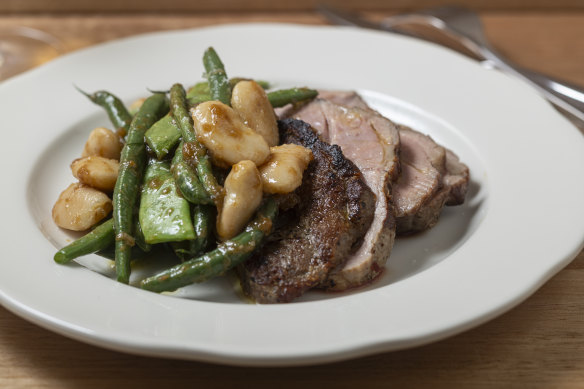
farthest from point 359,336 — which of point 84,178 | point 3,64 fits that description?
point 3,64

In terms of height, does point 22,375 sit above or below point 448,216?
above

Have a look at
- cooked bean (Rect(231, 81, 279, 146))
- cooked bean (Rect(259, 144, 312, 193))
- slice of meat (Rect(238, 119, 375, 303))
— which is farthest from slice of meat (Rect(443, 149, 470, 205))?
cooked bean (Rect(231, 81, 279, 146))

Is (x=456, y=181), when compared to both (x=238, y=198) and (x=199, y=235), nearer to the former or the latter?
(x=238, y=198)

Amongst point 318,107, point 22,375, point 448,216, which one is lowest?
point 448,216

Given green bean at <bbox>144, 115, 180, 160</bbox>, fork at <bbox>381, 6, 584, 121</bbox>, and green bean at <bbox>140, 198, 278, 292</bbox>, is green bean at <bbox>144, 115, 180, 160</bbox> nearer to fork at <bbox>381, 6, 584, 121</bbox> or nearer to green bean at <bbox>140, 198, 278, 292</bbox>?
green bean at <bbox>140, 198, 278, 292</bbox>

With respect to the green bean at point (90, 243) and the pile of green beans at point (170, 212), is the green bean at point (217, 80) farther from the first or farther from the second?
the green bean at point (90, 243)

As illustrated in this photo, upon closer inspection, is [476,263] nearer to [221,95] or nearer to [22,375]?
[221,95]

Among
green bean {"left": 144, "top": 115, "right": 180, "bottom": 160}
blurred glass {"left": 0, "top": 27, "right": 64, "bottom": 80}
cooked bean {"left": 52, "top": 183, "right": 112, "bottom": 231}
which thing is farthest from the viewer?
blurred glass {"left": 0, "top": 27, "right": 64, "bottom": 80}
